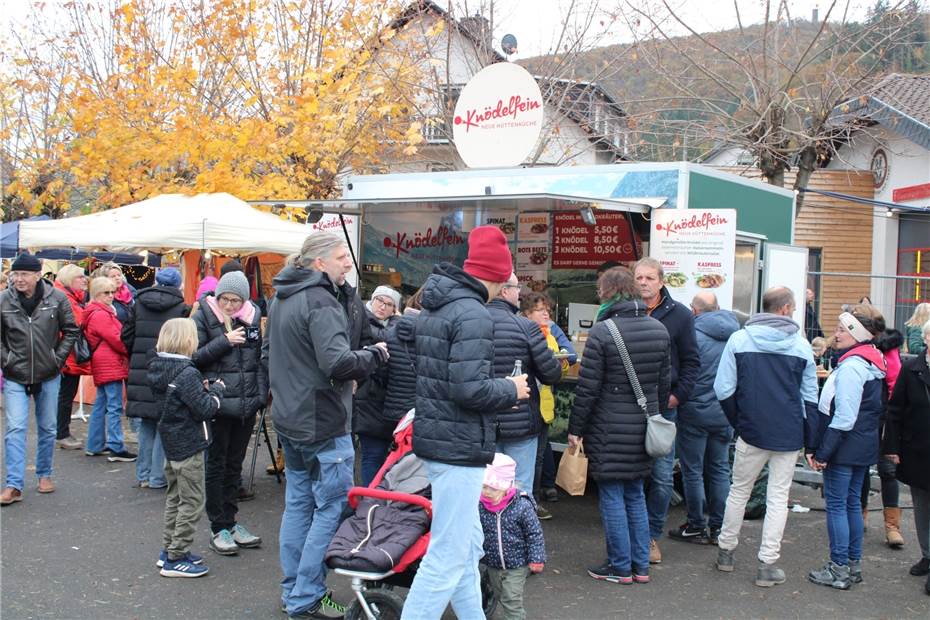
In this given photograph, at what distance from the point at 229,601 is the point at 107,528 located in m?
1.88

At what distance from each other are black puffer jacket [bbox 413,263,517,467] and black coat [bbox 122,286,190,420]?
167 inches

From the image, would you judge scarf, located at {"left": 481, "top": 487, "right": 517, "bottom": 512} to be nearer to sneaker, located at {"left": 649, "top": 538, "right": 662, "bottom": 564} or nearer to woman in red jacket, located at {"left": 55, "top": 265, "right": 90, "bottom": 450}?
sneaker, located at {"left": 649, "top": 538, "right": 662, "bottom": 564}

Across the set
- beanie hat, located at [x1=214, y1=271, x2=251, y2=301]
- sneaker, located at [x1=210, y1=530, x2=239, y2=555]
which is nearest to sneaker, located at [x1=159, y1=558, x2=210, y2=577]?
sneaker, located at [x1=210, y1=530, x2=239, y2=555]

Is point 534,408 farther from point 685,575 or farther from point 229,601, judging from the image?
point 229,601

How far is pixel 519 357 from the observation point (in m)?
5.40

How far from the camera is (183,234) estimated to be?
872 cm

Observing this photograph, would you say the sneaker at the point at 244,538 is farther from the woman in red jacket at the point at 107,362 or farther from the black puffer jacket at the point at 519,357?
the woman in red jacket at the point at 107,362

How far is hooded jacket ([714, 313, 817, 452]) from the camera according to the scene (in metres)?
5.49

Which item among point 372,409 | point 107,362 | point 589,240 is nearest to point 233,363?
point 372,409

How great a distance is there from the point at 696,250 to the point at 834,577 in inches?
107

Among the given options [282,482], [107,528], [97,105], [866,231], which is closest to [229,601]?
[107,528]

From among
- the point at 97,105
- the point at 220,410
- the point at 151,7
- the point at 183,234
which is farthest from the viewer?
the point at 151,7

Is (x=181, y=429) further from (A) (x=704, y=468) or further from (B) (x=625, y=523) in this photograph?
(A) (x=704, y=468)

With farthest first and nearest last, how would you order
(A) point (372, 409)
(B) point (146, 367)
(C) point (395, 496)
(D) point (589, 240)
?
1. (D) point (589, 240)
2. (B) point (146, 367)
3. (A) point (372, 409)
4. (C) point (395, 496)
